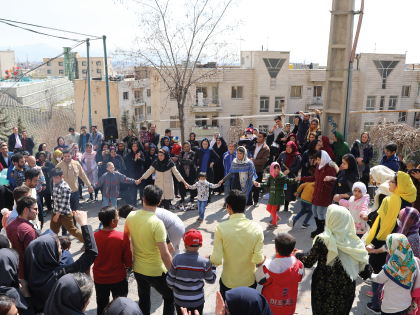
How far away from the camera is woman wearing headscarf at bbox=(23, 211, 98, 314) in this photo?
3398 millimetres

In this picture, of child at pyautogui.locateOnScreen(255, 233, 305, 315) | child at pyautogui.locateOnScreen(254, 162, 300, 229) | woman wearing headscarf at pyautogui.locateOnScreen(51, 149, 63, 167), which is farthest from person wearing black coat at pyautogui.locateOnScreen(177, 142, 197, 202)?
child at pyautogui.locateOnScreen(255, 233, 305, 315)

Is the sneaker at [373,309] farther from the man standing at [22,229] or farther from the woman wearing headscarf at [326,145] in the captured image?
the woman wearing headscarf at [326,145]

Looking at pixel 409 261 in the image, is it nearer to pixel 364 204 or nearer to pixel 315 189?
pixel 364 204

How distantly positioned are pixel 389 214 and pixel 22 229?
14.1ft

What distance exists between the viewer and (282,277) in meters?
3.43

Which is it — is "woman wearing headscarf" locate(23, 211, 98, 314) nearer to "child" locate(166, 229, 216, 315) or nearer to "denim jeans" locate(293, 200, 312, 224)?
"child" locate(166, 229, 216, 315)

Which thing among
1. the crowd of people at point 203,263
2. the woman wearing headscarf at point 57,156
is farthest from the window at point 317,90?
the crowd of people at point 203,263

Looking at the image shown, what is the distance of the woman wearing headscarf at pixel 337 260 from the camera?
11.5 feet

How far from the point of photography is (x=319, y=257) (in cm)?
358

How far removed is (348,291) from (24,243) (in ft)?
11.3

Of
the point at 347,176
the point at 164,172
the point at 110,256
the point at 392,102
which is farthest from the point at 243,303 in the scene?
the point at 392,102

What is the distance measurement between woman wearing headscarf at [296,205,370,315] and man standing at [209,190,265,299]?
49 cm

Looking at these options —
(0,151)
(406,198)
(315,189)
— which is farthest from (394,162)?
(0,151)

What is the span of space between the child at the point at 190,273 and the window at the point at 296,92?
140 feet
